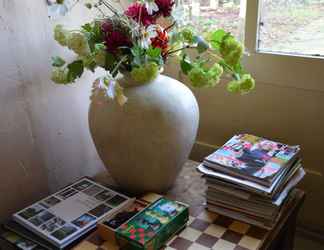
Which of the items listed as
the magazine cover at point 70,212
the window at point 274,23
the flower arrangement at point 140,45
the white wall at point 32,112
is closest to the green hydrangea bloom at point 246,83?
the flower arrangement at point 140,45

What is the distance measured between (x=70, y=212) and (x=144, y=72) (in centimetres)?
43

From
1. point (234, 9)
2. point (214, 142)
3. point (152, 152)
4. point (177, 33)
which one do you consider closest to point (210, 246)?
point (152, 152)

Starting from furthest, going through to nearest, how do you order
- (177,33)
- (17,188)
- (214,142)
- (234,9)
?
(214,142) → (234,9) → (17,188) → (177,33)

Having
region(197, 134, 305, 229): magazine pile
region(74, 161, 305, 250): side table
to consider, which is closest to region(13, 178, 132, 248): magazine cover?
region(74, 161, 305, 250): side table

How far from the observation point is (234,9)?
1294mm

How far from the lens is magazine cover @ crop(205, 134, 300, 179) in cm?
96

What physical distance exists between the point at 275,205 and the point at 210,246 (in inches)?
7.6

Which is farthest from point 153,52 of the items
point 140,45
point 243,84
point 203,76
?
point 243,84

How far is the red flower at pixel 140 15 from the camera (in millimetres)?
949

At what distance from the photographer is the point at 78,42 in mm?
896

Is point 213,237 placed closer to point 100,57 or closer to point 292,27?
point 100,57

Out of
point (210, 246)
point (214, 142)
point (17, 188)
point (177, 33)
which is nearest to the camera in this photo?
point (210, 246)

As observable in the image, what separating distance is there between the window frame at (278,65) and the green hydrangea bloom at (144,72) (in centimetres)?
47

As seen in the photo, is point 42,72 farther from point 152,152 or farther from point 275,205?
point 275,205
